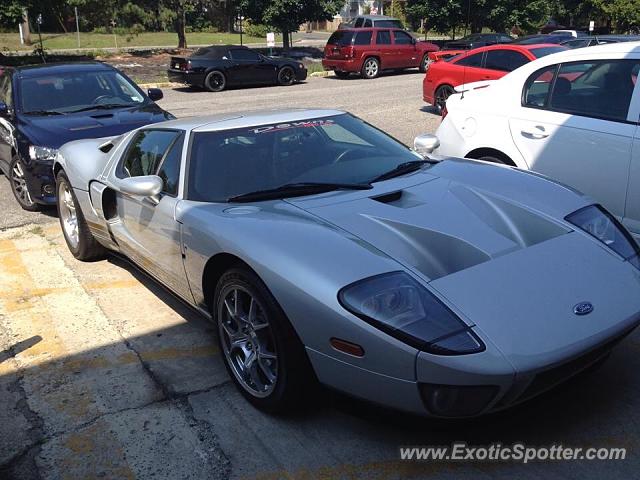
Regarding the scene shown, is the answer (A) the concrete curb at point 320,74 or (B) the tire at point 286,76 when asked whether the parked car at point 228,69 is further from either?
(A) the concrete curb at point 320,74

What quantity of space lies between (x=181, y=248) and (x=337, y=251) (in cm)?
110

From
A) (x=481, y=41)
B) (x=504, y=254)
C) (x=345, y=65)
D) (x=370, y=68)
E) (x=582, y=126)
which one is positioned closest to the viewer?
(x=504, y=254)

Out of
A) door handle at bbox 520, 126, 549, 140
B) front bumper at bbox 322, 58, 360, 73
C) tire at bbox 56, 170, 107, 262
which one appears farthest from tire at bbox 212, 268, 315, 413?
front bumper at bbox 322, 58, 360, 73

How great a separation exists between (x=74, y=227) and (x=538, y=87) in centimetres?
396

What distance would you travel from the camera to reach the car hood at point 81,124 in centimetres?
655

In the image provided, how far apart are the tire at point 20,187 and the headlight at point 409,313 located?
5.18m

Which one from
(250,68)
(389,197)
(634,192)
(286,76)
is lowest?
(634,192)

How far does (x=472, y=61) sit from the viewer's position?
11977mm

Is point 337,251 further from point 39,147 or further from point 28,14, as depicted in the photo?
point 28,14

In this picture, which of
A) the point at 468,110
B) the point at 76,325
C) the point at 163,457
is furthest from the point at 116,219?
the point at 468,110

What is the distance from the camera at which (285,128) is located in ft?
13.0

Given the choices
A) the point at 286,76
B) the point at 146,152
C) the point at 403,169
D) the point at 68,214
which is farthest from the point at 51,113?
the point at 286,76

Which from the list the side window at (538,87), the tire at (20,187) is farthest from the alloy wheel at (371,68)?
the side window at (538,87)

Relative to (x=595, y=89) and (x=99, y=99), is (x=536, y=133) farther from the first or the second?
(x=99, y=99)
